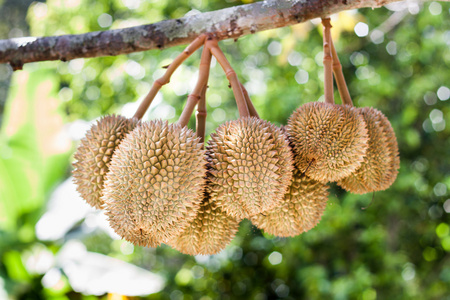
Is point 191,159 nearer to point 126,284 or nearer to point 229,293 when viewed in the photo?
point 126,284

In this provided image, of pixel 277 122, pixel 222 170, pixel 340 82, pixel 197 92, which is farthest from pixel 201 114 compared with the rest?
pixel 277 122

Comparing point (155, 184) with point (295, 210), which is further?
point (295, 210)

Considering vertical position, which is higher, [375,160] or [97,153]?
[97,153]

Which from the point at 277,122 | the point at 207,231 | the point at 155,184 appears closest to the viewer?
the point at 155,184

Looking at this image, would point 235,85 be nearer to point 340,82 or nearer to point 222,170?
point 222,170

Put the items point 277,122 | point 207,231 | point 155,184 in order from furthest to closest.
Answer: point 277,122 < point 207,231 < point 155,184

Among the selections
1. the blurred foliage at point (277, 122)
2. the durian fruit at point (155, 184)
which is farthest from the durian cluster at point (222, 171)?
the blurred foliage at point (277, 122)

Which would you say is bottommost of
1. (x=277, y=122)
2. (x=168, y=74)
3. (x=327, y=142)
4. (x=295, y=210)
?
(x=277, y=122)
